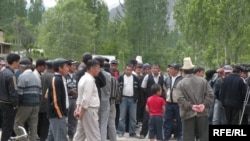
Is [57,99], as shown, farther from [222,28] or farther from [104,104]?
[222,28]

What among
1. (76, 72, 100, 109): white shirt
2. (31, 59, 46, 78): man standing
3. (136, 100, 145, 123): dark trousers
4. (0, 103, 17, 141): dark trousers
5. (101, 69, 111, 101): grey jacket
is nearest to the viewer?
(76, 72, 100, 109): white shirt

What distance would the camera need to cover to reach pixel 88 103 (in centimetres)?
901

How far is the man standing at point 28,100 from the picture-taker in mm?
10742

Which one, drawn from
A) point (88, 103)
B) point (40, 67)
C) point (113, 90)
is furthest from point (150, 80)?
point (88, 103)

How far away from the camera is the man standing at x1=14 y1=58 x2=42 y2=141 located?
1074cm

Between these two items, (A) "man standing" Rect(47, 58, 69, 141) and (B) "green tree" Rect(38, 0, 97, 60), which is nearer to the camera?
(A) "man standing" Rect(47, 58, 69, 141)

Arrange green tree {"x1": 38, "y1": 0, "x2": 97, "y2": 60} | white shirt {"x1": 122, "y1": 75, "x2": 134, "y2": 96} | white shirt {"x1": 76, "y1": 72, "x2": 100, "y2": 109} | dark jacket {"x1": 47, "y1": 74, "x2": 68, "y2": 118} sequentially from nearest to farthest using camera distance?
white shirt {"x1": 76, "y1": 72, "x2": 100, "y2": 109} → dark jacket {"x1": 47, "y1": 74, "x2": 68, "y2": 118} → white shirt {"x1": 122, "y1": 75, "x2": 134, "y2": 96} → green tree {"x1": 38, "y1": 0, "x2": 97, "y2": 60}

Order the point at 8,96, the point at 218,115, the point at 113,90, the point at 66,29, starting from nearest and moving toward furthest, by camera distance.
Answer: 1. the point at 8,96
2. the point at 113,90
3. the point at 218,115
4. the point at 66,29

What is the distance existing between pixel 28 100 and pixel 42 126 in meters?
1.12

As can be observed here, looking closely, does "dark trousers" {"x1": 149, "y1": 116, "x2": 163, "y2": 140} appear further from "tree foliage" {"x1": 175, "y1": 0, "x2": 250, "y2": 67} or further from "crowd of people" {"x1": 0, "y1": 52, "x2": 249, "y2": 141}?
"tree foliage" {"x1": 175, "y1": 0, "x2": 250, "y2": 67}

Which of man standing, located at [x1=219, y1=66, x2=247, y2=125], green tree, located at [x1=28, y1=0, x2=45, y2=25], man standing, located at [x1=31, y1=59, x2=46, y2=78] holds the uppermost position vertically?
green tree, located at [x1=28, y1=0, x2=45, y2=25]

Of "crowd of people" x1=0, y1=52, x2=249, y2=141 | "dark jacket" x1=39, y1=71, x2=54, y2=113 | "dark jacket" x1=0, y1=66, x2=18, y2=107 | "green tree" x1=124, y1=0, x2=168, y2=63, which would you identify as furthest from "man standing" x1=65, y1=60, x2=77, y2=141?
"green tree" x1=124, y1=0, x2=168, y2=63

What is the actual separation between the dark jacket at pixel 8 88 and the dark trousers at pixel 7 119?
13 centimetres

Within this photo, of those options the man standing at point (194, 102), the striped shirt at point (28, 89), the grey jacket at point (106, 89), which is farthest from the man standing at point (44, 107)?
the man standing at point (194, 102)
